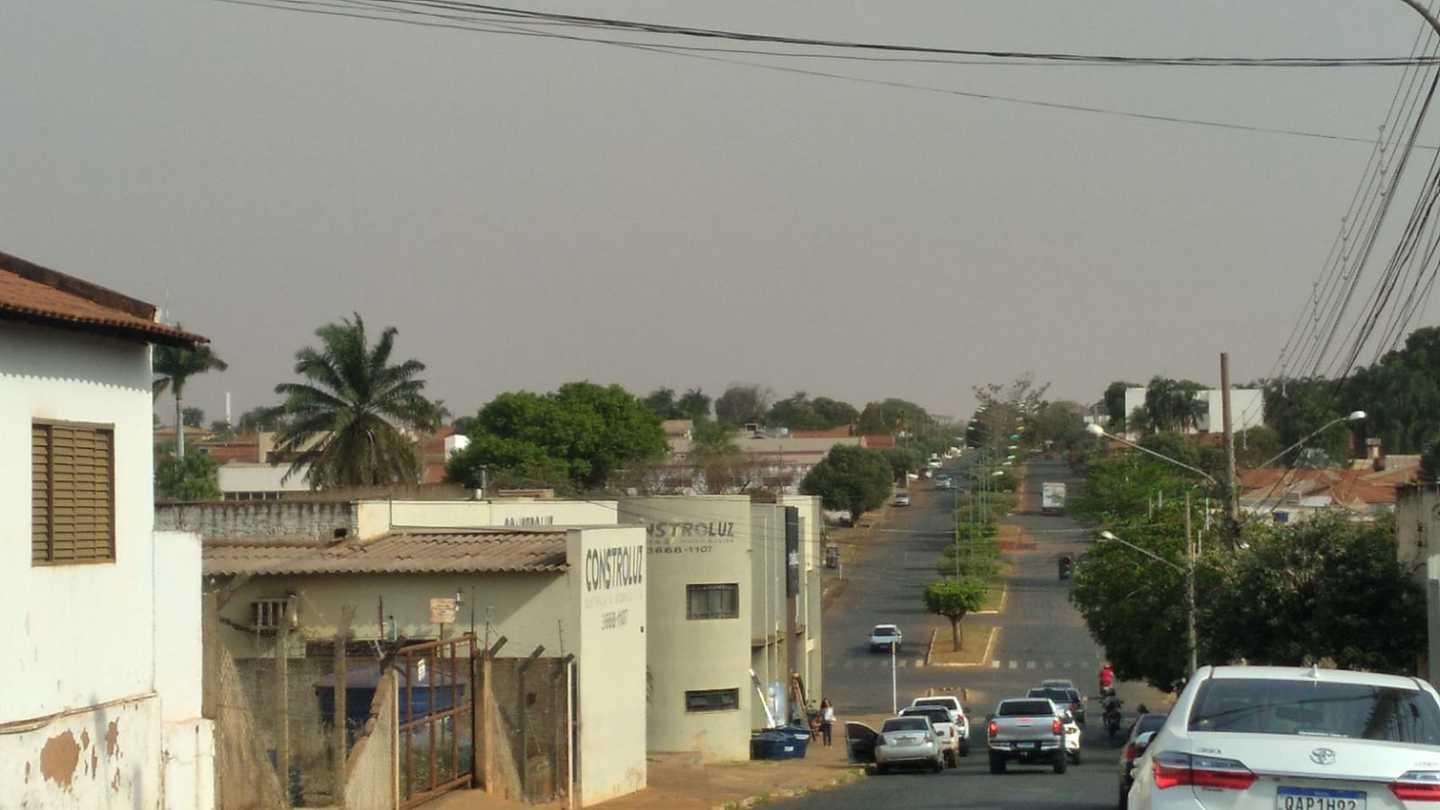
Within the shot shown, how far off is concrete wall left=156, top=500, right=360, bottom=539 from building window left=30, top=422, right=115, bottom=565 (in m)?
15.9

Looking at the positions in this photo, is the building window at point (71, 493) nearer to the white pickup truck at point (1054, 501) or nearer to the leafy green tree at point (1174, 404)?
the white pickup truck at point (1054, 501)

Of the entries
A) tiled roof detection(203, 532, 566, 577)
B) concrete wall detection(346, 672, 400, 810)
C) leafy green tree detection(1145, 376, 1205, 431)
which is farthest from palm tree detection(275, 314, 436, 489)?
leafy green tree detection(1145, 376, 1205, 431)

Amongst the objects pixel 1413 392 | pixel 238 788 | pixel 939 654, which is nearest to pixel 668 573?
pixel 238 788

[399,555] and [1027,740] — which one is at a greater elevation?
[399,555]

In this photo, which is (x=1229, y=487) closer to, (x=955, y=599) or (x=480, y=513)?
(x=480, y=513)

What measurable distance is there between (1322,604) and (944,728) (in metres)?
12.8

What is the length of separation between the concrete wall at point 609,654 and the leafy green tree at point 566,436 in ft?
203

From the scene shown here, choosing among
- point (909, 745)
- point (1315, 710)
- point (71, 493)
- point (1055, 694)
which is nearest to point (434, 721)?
point (71, 493)

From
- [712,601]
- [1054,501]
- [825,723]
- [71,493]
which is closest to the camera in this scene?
[71,493]

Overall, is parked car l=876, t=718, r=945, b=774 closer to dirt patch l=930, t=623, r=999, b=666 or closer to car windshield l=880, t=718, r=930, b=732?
car windshield l=880, t=718, r=930, b=732

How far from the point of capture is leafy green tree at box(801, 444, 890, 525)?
118m

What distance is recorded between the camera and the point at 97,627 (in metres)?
15.9

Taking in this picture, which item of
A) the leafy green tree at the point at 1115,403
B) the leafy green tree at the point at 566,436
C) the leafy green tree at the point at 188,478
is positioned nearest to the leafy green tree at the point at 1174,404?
the leafy green tree at the point at 1115,403

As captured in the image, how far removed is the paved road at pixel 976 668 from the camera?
93.0ft
